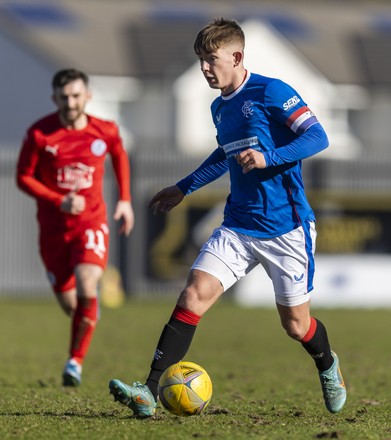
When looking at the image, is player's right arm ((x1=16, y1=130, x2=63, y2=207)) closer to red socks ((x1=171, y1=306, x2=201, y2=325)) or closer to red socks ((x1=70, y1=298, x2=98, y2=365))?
red socks ((x1=70, y1=298, x2=98, y2=365))

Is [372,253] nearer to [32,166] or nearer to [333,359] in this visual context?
[32,166]

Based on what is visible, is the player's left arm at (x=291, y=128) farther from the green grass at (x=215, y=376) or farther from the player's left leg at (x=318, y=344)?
the green grass at (x=215, y=376)

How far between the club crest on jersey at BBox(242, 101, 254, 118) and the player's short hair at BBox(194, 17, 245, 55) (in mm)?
352

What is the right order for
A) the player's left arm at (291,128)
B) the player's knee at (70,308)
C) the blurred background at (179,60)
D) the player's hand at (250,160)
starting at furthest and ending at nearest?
1. the blurred background at (179,60)
2. the player's knee at (70,308)
3. the player's left arm at (291,128)
4. the player's hand at (250,160)

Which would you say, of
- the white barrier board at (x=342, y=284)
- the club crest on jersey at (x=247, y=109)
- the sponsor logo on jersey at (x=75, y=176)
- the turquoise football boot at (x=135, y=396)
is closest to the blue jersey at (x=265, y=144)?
the club crest on jersey at (x=247, y=109)

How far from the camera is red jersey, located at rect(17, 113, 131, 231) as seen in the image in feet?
33.6

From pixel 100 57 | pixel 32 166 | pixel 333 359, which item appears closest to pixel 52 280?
pixel 32 166

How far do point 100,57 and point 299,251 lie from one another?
42.1 meters

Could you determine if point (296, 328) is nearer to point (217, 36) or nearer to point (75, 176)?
point (217, 36)

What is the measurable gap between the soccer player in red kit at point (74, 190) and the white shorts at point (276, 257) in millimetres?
2640

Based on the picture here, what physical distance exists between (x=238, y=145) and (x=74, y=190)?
3062 millimetres

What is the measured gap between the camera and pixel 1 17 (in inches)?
1961

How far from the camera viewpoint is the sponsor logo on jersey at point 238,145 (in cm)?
746

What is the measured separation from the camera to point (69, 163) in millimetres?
10289
